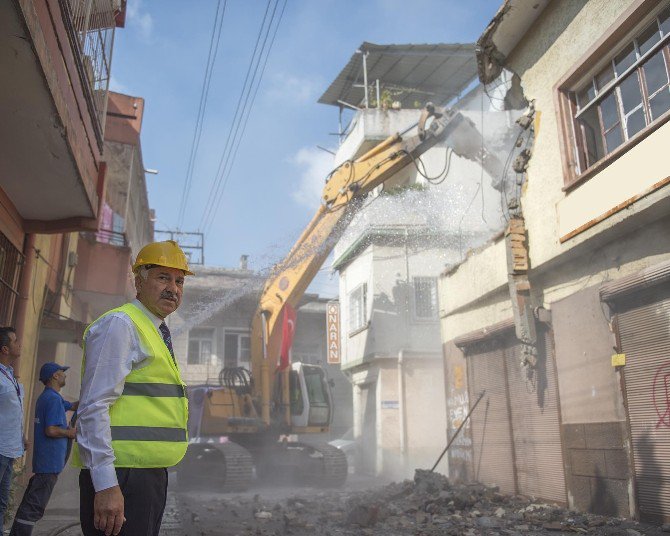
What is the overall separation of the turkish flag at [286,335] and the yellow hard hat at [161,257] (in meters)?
10.00

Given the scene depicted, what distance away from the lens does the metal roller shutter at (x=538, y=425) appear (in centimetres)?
806

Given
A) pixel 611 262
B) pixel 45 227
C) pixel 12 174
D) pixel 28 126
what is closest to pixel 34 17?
pixel 28 126

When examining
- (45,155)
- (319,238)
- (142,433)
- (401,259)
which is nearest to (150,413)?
(142,433)

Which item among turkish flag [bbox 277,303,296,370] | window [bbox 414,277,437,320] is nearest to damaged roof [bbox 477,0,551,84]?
turkish flag [bbox 277,303,296,370]

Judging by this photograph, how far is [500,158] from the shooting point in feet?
34.9

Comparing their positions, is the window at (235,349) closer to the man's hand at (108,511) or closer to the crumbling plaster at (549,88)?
the crumbling plaster at (549,88)

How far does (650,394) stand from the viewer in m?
6.32

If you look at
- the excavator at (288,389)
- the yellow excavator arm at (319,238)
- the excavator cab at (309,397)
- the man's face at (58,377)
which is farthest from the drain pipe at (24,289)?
the excavator cab at (309,397)

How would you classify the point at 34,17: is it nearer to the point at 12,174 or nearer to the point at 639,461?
the point at 12,174

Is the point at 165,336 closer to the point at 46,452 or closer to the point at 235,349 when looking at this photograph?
the point at 46,452

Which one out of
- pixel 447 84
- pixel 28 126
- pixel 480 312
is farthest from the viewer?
pixel 447 84

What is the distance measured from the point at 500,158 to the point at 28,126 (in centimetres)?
797

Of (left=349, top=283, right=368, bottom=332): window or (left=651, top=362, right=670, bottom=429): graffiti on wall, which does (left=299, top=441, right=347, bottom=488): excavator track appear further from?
(left=651, top=362, right=670, bottom=429): graffiti on wall

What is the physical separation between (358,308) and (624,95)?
42.7 feet
